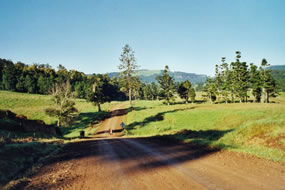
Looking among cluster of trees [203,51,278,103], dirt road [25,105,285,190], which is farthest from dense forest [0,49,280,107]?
dirt road [25,105,285,190]

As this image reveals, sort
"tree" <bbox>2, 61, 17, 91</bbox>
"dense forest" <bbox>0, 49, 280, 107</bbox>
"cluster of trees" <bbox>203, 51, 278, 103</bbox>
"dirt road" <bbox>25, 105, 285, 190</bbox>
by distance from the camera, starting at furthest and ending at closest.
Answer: "tree" <bbox>2, 61, 17, 91</bbox>, "cluster of trees" <bbox>203, 51, 278, 103</bbox>, "dense forest" <bbox>0, 49, 280, 107</bbox>, "dirt road" <bbox>25, 105, 285, 190</bbox>

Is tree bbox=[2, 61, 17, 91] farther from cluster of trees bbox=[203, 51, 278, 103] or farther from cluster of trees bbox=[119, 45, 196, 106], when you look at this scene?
cluster of trees bbox=[203, 51, 278, 103]

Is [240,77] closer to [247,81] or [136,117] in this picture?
[247,81]

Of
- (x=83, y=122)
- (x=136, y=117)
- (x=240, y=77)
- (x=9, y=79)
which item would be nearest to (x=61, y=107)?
(x=83, y=122)

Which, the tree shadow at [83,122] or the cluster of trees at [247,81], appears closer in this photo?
the tree shadow at [83,122]

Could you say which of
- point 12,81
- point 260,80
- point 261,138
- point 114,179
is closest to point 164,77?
point 260,80

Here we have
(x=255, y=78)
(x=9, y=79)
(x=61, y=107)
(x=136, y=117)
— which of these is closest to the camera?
(x=61, y=107)

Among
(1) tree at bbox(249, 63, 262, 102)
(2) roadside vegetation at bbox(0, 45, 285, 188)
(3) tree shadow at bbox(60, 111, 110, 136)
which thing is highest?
(1) tree at bbox(249, 63, 262, 102)

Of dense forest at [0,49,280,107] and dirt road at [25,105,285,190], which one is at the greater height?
dense forest at [0,49,280,107]

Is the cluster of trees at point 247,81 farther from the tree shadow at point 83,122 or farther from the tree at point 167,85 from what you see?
the tree shadow at point 83,122

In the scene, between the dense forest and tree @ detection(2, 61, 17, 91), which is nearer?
the dense forest

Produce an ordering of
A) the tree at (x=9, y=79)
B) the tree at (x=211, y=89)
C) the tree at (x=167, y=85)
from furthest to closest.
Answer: the tree at (x=9, y=79) < the tree at (x=211, y=89) < the tree at (x=167, y=85)

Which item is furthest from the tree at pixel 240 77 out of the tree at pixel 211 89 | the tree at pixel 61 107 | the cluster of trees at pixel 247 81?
the tree at pixel 61 107

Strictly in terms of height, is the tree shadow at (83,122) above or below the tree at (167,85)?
below
